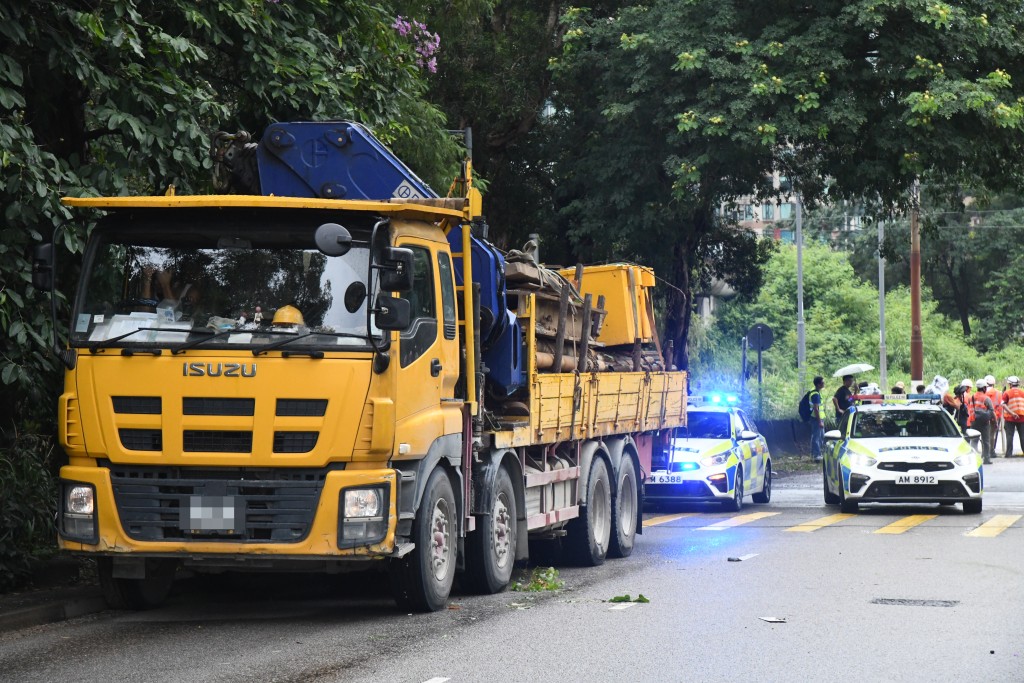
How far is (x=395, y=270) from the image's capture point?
32.4 feet

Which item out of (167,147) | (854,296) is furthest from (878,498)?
(854,296)

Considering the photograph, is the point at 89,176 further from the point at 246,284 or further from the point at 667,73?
the point at 667,73

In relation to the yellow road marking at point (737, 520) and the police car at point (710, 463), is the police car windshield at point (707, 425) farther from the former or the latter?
the yellow road marking at point (737, 520)

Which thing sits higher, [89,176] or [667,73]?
[667,73]

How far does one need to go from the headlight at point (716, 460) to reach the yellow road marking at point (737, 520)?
803 millimetres

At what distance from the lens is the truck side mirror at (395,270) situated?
32.1 feet

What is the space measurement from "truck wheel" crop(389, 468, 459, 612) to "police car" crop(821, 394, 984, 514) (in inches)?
409

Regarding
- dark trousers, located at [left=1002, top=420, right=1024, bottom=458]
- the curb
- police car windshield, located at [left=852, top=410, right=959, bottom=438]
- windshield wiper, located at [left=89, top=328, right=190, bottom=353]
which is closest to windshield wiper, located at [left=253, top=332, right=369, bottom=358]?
windshield wiper, located at [left=89, top=328, right=190, bottom=353]

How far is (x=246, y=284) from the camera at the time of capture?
1001 cm

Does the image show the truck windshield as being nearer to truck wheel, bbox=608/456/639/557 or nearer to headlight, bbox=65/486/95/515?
headlight, bbox=65/486/95/515

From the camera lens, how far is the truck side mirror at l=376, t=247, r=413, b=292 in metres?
9.78

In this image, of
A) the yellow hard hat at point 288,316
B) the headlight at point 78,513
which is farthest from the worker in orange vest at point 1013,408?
the headlight at point 78,513

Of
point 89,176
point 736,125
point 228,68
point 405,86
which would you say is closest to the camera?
point 89,176

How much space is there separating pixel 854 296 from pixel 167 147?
6596 cm
